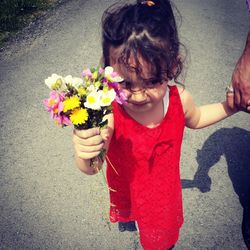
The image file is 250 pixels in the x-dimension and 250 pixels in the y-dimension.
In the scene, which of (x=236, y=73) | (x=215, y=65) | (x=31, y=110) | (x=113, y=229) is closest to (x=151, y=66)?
(x=236, y=73)

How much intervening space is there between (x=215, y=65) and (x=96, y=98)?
10.4 feet

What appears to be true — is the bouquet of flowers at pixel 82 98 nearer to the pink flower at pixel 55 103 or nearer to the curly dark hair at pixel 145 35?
the pink flower at pixel 55 103

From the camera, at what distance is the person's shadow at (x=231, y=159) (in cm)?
248

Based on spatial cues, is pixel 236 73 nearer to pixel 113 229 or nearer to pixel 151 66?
pixel 151 66

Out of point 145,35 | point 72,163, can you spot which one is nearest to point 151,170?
point 145,35

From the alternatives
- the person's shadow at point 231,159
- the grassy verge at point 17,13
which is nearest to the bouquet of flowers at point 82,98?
the person's shadow at point 231,159

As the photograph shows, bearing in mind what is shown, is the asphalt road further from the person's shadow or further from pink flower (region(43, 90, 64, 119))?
pink flower (region(43, 90, 64, 119))

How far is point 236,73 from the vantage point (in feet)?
5.15

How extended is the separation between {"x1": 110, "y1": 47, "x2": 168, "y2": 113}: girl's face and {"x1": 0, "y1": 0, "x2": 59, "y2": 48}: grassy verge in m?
3.63

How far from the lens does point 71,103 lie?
0.95m

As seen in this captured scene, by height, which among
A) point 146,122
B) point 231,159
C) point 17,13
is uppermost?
point 146,122

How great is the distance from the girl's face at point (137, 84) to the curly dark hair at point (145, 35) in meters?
0.02

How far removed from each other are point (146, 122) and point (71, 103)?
2.12ft

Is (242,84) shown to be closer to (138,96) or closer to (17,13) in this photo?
(138,96)
